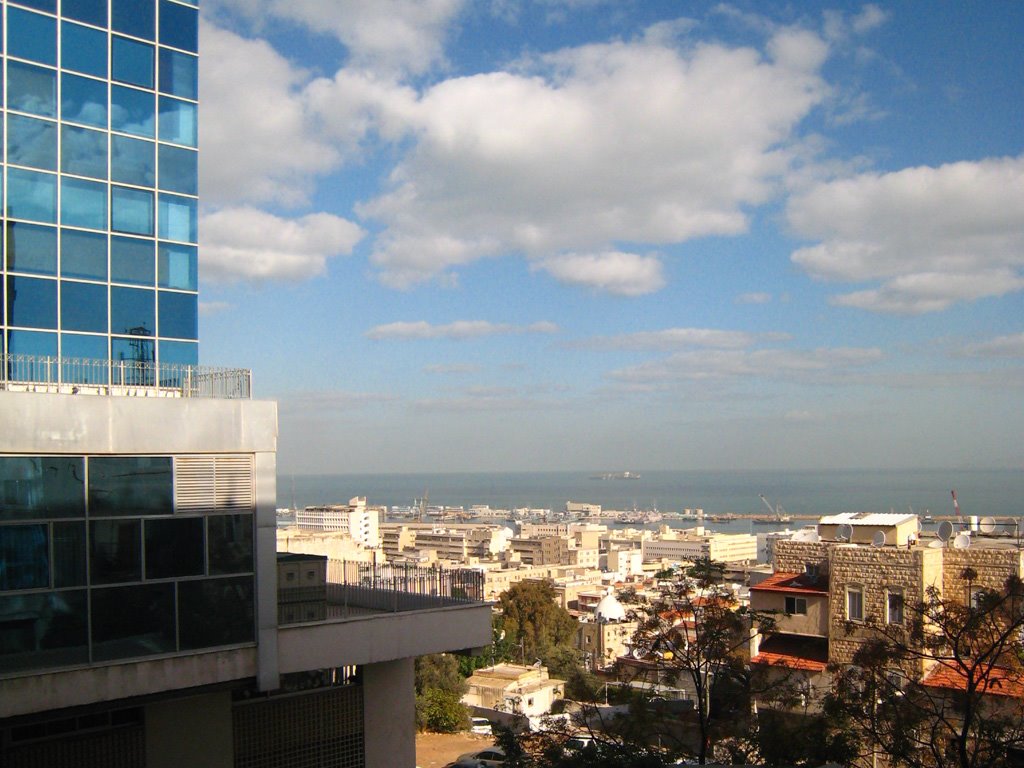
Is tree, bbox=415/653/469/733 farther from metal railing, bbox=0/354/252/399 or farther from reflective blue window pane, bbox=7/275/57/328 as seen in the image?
reflective blue window pane, bbox=7/275/57/328

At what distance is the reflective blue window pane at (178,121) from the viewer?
1152cm

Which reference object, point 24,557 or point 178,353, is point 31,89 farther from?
point 24,557

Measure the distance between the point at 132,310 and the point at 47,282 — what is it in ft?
3.16

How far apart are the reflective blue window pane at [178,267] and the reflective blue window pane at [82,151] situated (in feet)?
3.67

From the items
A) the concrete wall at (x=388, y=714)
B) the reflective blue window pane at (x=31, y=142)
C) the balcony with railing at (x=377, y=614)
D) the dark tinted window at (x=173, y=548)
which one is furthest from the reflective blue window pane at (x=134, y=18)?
the concrete wall at (x=388, y=714)

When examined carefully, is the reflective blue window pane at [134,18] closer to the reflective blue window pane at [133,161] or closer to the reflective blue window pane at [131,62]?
the reflective blue window pane at [131,62]

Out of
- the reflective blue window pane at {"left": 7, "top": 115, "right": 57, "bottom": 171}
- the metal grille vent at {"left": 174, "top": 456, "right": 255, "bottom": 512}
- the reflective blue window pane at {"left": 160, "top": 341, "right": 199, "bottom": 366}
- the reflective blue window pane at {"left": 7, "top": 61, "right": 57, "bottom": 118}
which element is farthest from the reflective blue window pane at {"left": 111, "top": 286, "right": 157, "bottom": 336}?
the metal grille vent at {"left": 174, "top": 456, "right": 255, "bottom": 512}

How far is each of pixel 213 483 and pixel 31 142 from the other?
433 centimetres

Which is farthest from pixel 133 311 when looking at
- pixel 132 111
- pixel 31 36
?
pixel 31 36

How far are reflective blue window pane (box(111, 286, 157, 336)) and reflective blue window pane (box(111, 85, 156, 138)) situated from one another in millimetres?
1891

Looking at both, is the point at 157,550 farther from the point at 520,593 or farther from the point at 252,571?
the point at 520,593

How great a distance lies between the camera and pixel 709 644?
13.4 metres

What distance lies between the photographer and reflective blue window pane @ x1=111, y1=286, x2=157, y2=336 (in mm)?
10969

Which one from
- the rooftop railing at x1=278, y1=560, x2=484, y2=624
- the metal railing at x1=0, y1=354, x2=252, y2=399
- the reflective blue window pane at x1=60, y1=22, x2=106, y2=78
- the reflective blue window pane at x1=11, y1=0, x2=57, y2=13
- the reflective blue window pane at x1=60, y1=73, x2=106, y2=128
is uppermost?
the reflective blue window pane at x1=11, y1=0, x2=57, y2=13
